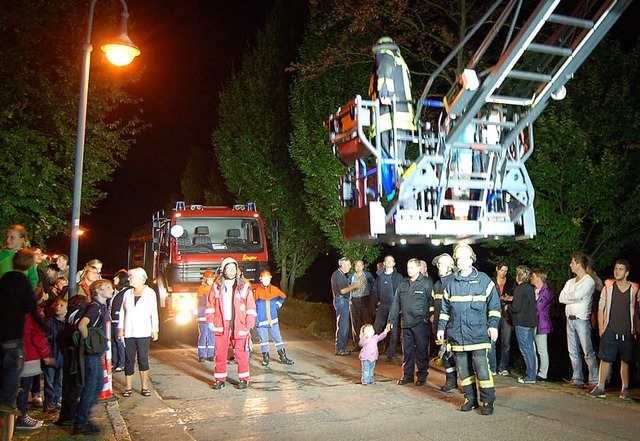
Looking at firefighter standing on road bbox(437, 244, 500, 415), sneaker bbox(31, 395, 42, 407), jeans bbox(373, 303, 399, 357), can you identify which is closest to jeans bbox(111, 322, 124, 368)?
sneaker bbox(31, 395, 42, 407)

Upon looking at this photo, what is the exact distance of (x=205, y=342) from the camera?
10.6 metres

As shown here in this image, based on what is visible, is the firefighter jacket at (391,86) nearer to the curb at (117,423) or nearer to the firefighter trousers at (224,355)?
the firefighter trousers at (224,355)

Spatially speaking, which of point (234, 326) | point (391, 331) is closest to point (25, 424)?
point (234, 326)

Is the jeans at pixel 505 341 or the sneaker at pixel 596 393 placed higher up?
the jeans at pixel 505 341

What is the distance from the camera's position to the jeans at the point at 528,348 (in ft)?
28.6

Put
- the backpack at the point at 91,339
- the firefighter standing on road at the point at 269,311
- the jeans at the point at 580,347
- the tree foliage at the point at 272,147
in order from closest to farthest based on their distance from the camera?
1. the backpack at the point at 91,339
2. the jeans at the point at 580,347
3. the firefighter standing on road at the point at 269,311
4. the tree foliage at the point at 272,147

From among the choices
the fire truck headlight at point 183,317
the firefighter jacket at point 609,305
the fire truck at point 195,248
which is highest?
the fire truck at point 195,248

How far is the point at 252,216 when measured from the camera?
1447 cm

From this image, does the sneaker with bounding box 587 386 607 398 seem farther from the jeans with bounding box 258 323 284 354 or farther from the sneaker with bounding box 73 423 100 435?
the sneaker with bounding box 73 423 100 435

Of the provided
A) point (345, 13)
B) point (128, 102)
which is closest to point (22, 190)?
point (128, 102)

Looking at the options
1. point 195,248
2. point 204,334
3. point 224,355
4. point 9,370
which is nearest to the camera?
point 9,370

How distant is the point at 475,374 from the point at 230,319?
3438mm

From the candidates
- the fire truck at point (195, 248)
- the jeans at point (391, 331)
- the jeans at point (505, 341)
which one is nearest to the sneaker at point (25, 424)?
the jeans at point (391, 331)

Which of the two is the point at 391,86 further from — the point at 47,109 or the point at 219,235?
the point at 47,109
